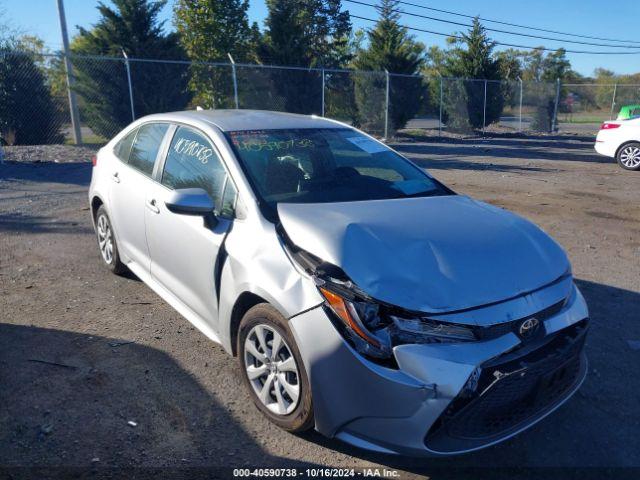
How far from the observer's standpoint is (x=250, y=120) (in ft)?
13.4

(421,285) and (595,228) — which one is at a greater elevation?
(421,285)

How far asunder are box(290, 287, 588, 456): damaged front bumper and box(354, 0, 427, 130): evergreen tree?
1953 cm

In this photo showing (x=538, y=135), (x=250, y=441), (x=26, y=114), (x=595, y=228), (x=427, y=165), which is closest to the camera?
(x=250, y=441)

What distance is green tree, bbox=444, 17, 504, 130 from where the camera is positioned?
24.4 meters

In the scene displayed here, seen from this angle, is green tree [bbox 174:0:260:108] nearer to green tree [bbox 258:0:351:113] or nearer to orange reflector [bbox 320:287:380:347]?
green tree [bbox 258:0:351:113]

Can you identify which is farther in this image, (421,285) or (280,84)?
(280,84)

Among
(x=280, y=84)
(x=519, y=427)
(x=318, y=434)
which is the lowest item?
(x=318, y=434)

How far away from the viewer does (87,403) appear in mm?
3152

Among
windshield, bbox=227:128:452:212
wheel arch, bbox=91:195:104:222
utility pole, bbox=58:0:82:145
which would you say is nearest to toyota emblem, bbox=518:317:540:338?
windshield, bbox=227:128:452:212

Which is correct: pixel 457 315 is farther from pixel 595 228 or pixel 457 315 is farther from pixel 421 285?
pixel 595 228

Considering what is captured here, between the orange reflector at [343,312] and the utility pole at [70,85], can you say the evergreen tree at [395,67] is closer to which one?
the utility pole at [70,85]

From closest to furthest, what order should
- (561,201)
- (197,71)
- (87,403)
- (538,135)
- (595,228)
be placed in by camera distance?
(87,403)
(595,228)
(561,201)
(197,71)
(538,135)

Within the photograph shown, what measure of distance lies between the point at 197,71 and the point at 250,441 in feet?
52.5

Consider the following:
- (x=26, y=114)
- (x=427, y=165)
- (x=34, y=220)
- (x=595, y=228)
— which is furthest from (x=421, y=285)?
(x=26, y=114)
